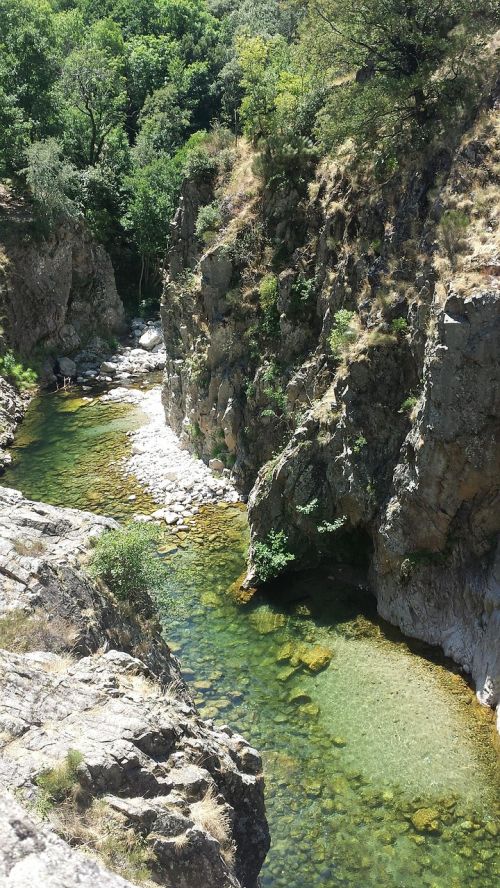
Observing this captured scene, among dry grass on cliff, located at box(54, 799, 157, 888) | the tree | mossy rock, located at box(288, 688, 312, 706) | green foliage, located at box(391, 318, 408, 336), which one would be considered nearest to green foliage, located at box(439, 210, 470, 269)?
green foliage, located at box(391, 318, 408, 336)

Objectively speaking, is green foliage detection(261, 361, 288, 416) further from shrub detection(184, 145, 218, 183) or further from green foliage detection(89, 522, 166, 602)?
shrub detection(184, 145, 218, 183)

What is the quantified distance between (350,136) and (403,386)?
7643 millimetres

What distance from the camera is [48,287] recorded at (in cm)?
3972

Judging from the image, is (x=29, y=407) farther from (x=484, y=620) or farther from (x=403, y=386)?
(x=484, y=620)

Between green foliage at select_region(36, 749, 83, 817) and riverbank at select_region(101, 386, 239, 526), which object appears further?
riverbank at select_region(101, 386, 239, 526)

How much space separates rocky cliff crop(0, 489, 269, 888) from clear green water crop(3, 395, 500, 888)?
1842 millimetres

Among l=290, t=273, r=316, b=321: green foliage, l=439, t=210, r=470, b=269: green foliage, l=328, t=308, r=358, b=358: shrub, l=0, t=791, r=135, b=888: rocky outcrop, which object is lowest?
l=0, t=791, r=135, b=888: rocky outcrop

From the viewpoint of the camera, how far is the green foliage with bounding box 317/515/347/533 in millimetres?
17641

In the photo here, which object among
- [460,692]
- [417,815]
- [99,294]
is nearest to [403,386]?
[460,692]

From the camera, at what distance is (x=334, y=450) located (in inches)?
709

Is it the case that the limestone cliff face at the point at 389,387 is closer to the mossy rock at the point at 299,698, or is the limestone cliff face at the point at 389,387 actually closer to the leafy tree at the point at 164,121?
the mossy rock at the point at 299,698

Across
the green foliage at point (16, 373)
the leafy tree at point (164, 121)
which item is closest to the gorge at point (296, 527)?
the green foliage at point (16, 373)

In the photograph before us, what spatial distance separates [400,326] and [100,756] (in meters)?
11.9

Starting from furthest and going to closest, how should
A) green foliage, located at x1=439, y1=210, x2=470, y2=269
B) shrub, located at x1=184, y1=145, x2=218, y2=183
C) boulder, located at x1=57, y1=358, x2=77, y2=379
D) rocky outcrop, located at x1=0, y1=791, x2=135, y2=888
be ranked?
boulder, located at x1=57, y1=358, x2=77, y2=379 → shrub, located at x1=184, y1=145, x2=218, y2=183 → green foliage, located at x1=439, y1=210, x2=470, y2=269 → rocky outcrop, located at x1=0, y1=791, x2=135, y2=888
